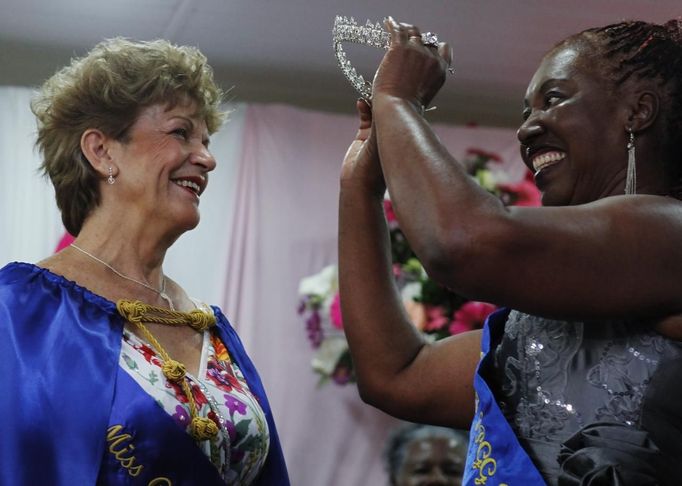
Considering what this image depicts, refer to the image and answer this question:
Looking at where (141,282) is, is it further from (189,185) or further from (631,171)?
(631,171)

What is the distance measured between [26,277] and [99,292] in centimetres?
15

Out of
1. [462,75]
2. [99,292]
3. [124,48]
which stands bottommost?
[99,292]

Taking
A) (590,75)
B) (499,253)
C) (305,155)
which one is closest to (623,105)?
(590,75)

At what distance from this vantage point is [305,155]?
4.06m

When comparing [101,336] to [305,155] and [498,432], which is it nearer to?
[498,432]

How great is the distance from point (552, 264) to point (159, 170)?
1206 millimetres

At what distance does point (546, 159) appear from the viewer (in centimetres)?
145

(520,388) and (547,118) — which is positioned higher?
(547,118)

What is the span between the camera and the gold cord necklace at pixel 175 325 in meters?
2.02

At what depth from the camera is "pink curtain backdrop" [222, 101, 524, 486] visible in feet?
12.6

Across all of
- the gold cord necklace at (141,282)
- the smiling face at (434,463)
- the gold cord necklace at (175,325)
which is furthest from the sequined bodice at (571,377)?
the smiling face at (434,463)

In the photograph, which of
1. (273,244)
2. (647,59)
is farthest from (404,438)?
(647,59)

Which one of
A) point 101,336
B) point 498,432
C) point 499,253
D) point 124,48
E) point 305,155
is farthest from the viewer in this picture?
point 305,155

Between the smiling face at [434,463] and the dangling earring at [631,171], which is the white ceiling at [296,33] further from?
the dangling earring at [631,171]
